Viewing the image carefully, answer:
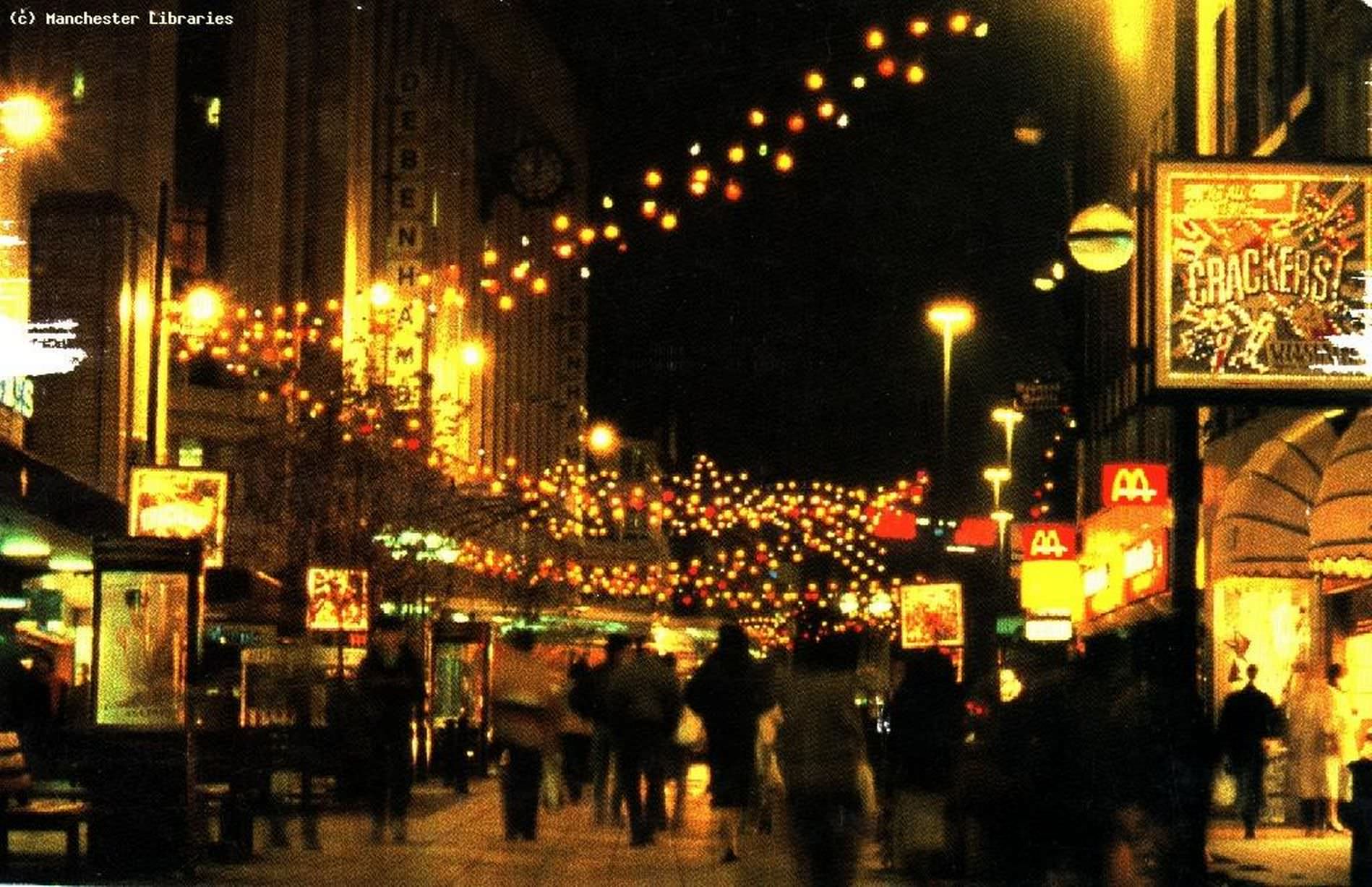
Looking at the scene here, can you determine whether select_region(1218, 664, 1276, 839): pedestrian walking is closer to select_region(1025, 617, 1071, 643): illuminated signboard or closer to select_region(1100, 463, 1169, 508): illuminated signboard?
select_region(1100, 463, 1169, 508): illuminated signboard

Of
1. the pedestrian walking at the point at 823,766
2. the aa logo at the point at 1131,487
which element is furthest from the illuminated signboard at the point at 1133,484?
the pedestrian walking at the point at 823,766

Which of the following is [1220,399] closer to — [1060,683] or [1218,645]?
[1060,683]

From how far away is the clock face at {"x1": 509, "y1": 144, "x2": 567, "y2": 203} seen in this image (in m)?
75.2

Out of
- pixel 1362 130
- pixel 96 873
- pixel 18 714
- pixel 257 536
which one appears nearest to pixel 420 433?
pixel 257 536

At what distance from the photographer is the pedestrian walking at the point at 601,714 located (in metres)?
24.5

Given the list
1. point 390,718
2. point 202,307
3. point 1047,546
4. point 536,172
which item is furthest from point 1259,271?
point 536,172

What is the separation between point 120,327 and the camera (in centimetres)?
4097

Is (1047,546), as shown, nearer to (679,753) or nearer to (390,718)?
(679,753)

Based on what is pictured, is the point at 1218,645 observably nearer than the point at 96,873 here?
No

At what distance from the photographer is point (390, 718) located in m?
Result: 23.7

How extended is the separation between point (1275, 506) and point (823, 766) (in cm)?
1758

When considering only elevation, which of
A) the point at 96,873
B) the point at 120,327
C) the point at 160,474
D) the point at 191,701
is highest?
the point at 120,327

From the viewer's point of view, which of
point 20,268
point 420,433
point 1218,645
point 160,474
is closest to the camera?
point 160,474

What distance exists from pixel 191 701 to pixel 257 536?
1178 inches
